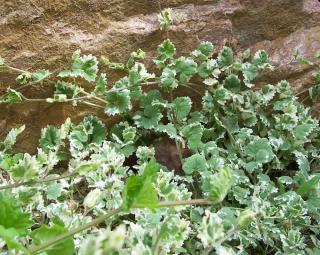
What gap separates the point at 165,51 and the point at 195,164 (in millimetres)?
415

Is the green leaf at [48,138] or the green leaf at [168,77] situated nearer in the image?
the green leaf at [48,138]

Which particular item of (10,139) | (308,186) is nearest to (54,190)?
(10,139)

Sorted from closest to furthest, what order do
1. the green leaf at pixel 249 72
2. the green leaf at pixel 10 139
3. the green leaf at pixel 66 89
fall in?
the green leaf at pixel 10 139 < the green leaf at pixel 66 89 < the green leaf at pixel 249 72

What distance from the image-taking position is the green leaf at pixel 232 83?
188 cm

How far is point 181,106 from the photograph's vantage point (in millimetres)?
1789

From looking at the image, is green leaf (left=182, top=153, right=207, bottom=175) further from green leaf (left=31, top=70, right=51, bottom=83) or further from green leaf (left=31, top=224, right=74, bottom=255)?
green leaf (left=31, top=224, right=74, bottom=255)

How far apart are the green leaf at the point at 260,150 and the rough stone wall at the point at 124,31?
0.34 m

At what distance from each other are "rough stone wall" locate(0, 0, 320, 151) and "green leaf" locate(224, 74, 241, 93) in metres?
0.14

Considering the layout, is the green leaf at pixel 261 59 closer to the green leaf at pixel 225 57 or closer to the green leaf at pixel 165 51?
the green leaf at pixel 225 57

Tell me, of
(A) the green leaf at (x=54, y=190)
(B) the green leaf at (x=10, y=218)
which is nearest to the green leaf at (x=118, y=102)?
(A) the green leaf at (x=54, y=190)

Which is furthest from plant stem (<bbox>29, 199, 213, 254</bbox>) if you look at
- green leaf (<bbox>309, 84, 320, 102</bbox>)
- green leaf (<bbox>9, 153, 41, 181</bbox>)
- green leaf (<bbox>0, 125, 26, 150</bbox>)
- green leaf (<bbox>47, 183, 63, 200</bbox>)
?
green leaf (<bbox>309, 84, 320, 102</bbox>)

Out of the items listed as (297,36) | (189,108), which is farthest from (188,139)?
(297,36)

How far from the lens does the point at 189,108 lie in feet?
5.85

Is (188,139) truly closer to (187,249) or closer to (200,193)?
(200,193)
